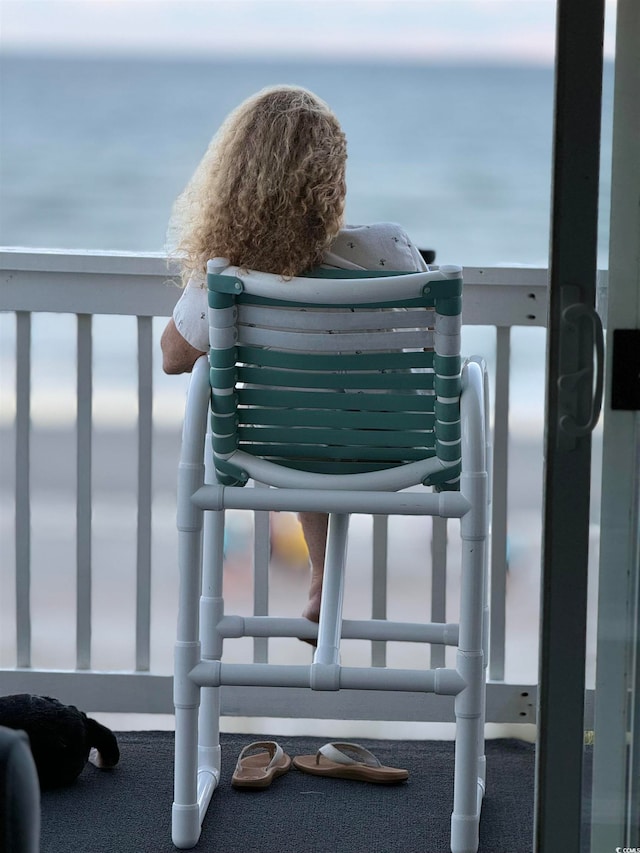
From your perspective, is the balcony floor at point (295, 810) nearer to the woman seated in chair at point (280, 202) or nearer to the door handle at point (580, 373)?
the woman seated in chair at point (280, 202)

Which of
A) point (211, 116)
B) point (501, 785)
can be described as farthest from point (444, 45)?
point (501, 785)

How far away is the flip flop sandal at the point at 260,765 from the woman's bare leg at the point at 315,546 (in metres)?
0.38

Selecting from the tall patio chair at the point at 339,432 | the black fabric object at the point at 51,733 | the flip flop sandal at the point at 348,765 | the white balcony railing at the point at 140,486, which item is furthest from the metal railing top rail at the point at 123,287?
the flip flop sandal at the point at 348,765

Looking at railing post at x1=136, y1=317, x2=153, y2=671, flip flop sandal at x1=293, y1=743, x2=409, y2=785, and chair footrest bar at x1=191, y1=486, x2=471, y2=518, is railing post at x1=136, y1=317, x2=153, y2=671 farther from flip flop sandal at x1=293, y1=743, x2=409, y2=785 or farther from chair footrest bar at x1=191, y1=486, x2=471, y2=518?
chair footrest bar at x1=191, y1=486, x2=471, y2=518

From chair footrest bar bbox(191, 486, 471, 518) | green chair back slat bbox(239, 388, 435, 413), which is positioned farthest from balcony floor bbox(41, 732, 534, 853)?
green chair back slat bbox(239, 388, 435, 413)

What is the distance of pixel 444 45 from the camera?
19.9 m

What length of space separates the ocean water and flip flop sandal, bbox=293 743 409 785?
462 inches

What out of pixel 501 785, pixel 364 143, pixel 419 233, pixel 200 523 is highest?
pixel 364 143

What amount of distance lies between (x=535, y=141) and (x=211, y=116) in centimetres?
580

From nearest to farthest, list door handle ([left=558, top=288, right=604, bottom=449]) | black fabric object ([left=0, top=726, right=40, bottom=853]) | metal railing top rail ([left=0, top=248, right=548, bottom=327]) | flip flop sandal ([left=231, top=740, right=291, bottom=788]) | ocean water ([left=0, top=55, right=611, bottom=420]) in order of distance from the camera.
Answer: black fabric object ([left=0, top=726, right=40, bottom=853])
door handle ([left=558, top=288, right=604, bottom=449])
flip flop sandal ([left=231, top=740, right=291, bottom=788])
metal railing top rail ([left=0, top=248, right=548, bottom=327])
ocean water ([left=0, top=55, right=611, bottom=420])

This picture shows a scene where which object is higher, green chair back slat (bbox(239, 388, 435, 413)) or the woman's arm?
the woman's arm

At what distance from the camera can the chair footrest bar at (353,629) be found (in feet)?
7.76

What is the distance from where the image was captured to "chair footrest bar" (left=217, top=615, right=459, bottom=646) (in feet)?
7.76

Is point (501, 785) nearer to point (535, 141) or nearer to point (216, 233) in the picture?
point (216, 233)
